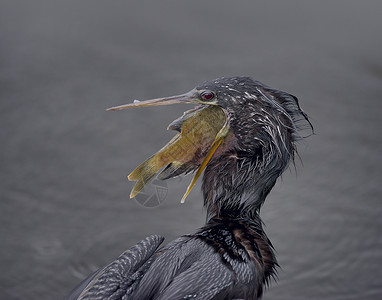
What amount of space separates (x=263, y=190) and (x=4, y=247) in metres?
1.98

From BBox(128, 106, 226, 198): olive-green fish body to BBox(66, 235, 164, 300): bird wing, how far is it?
1.17ft

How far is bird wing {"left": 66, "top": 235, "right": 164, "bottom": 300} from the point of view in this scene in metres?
2.75

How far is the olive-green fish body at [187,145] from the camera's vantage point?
10.4 feet

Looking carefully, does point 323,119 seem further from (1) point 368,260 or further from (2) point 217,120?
(2) point 217,120

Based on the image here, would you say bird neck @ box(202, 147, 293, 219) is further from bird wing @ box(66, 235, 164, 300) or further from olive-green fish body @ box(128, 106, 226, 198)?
bird wing @ box(66, 235, 164, 300)

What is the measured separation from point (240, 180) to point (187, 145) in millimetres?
313

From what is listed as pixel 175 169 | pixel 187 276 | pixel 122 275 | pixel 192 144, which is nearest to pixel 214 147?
pixel 192 144

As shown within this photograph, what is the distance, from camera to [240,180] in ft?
10.4

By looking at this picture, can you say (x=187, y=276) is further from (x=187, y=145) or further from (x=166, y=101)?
(x=166, y=101)

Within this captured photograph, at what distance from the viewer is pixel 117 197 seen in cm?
476

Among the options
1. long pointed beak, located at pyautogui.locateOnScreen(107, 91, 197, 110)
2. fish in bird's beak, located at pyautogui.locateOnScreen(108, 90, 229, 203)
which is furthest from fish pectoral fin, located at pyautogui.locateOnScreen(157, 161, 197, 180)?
long pointed beak, located at pyautogui.locateOnScreen(107, 91, 197, 110)

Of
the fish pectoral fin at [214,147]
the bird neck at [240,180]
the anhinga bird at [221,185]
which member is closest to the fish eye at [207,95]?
the anhinga bird at [221,185]

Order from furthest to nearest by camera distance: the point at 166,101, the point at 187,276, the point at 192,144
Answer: the point at 192,144
the point at 166,101
the point at 187,276

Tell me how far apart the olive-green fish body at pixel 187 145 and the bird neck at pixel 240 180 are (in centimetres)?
10
